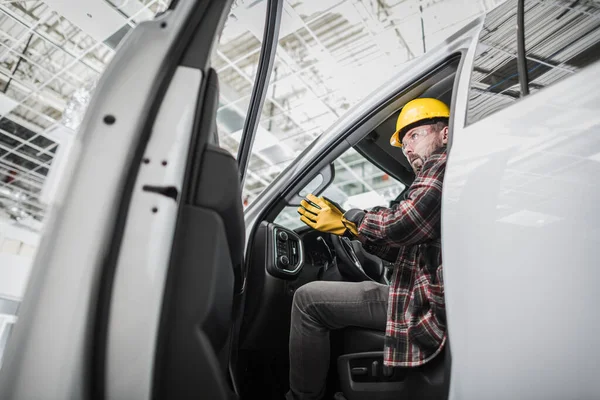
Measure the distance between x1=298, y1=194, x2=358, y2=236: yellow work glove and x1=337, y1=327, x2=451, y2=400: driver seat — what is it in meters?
0.46

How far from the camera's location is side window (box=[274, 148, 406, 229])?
1016 centimetres

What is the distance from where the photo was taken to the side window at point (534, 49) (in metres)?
0.88

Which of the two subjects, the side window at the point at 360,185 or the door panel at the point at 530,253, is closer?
the door panel at the point at 530,253

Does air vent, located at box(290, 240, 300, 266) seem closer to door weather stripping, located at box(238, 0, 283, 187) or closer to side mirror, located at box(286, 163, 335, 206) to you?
side mirror, located at box(286, 163, 335, 206)

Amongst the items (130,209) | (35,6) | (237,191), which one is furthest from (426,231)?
(35,6)

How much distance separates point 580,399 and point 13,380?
1130mm

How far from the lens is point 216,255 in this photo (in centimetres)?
91

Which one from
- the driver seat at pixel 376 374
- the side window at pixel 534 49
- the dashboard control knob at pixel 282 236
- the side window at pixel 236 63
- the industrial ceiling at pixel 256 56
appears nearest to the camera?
the side window at pixel 534 49

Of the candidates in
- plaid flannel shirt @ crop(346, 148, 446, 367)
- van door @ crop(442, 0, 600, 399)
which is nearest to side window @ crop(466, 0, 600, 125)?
van door @ crop(442, 0, 600, 399)

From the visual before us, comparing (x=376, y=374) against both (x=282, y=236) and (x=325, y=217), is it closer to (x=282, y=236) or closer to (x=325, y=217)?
(x=325, y=217)

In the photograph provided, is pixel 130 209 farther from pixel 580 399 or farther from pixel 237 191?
pixel 580 399

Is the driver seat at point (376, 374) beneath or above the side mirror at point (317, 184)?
beneath

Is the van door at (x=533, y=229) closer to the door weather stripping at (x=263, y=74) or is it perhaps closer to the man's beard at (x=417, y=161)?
the man's beard at (x=417, y=161)

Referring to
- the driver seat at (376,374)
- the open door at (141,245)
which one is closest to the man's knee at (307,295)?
the driver seat at (376,374)
